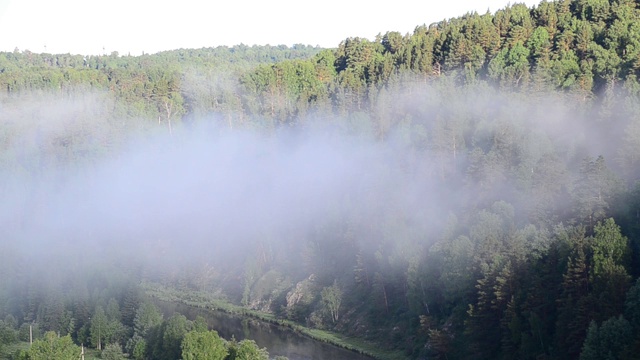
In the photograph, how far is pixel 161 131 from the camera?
164m

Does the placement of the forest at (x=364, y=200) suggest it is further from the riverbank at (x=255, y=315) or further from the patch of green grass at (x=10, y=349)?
the riverbank at (x=255, y=315)

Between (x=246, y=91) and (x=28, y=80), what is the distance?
2524 inches

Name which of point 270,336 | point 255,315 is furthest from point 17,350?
point 255,315

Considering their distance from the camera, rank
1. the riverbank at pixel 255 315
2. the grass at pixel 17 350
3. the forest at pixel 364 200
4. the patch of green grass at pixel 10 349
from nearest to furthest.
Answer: the forest at pixel 364 200, the patch of green grass at pixel 10 349, the grass at pixel 17 350, the riverbank at pixel 255 315

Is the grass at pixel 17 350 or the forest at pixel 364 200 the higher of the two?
the forest at pixel 364 200

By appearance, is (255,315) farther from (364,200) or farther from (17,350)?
(17,350)

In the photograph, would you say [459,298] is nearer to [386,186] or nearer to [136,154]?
[386,186]

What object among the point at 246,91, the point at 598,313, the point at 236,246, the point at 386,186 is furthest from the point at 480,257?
the point at 246,91

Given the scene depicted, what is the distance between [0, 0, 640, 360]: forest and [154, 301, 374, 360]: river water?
2934mm

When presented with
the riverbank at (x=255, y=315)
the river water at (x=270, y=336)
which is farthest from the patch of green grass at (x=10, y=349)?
the riverbank at (x=255, y=315)

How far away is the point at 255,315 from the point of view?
9494cm

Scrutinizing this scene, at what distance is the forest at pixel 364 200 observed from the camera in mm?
65125

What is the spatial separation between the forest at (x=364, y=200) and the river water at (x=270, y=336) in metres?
2.93

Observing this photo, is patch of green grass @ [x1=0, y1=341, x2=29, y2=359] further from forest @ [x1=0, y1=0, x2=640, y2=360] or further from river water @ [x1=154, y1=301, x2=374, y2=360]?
river water @ [x1=154, y1=301, x2=374, y2=360]
